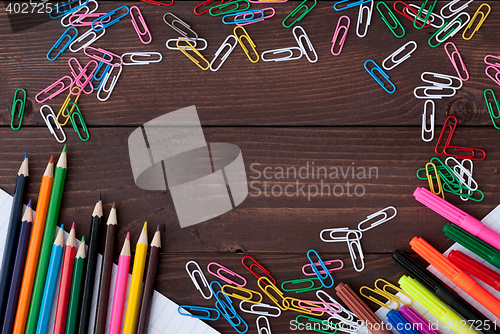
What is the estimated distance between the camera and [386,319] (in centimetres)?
159

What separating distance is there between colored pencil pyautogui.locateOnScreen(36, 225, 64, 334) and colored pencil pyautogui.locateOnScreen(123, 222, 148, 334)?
349 mm

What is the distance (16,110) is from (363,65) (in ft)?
5.53

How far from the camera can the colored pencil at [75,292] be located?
1568 mm

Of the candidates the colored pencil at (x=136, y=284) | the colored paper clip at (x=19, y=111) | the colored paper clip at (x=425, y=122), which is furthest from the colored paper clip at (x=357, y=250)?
the colored paper clip at (x=19, y=111)

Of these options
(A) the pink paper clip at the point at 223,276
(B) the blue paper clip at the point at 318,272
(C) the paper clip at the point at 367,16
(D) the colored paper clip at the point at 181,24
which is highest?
(C) the paper clip at the point at 367,16

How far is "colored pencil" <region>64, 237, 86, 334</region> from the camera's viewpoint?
1.57 meters

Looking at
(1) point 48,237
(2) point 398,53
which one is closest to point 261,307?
(1) point 48,237

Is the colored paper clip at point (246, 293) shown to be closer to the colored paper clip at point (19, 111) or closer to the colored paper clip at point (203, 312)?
the colored paper clip at point (203, 312)

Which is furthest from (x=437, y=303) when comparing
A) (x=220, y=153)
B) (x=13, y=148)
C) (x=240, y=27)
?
(x=13, y=148)

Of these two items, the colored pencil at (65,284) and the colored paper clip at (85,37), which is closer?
the colored pencil at (65,284)

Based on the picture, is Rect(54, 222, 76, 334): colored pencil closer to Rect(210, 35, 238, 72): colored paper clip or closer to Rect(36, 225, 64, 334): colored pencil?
Rect(36, 225, 64, 334): colored pencil

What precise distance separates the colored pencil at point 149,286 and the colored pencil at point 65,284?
1.12 ft

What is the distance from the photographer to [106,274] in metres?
1.59

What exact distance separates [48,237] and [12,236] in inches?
6.6
